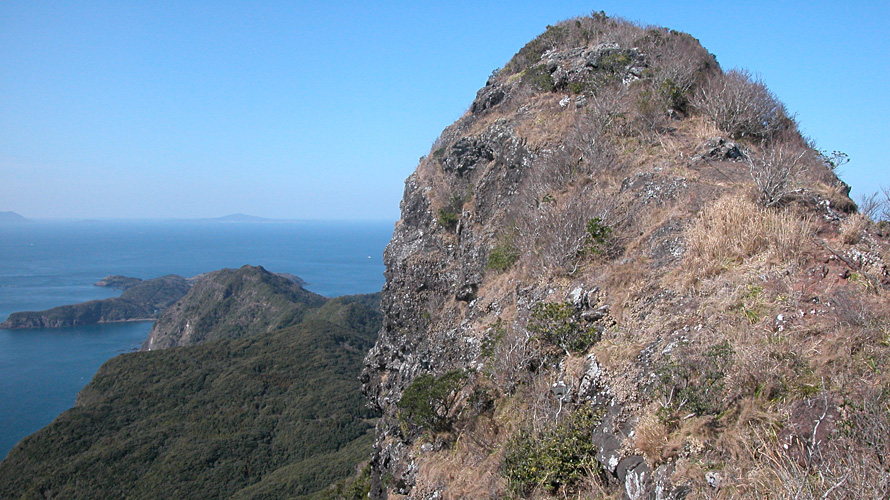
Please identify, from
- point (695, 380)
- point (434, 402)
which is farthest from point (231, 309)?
point (695, 380)

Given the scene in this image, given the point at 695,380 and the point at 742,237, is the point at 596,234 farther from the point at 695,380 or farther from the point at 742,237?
the point at 695,380

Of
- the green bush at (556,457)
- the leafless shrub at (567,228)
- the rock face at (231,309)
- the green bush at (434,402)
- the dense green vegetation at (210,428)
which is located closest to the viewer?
the green bush at (556,457)

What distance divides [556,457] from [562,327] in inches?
90.0

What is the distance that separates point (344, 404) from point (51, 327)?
81370 mm

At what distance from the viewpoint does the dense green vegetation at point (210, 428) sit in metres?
31.5

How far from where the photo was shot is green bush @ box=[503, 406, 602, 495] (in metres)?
5.86

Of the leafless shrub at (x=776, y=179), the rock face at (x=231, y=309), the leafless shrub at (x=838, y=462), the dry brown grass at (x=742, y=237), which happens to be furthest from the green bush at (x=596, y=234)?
the rock face at (x=231, y=309)

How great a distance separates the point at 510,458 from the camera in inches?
260

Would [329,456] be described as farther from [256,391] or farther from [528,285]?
[528,285]

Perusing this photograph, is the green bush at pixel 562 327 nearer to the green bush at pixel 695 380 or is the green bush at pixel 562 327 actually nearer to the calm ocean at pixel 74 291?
the green bush at pixel 695 380

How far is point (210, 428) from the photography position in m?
39.5

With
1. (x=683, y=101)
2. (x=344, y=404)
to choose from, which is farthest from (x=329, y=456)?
(x=683, y=101)

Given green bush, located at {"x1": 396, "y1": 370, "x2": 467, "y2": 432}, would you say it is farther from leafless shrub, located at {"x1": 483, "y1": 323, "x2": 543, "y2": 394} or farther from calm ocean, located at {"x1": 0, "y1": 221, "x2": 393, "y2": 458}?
calm ocean, located at {"x1": 0, "y1": 221, "x2": 393, "y2": 458}

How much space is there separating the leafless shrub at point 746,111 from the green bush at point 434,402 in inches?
359
